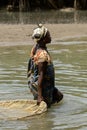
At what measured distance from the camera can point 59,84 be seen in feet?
32.4

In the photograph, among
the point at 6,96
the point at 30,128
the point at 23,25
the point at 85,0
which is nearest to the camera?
the point at 30,128

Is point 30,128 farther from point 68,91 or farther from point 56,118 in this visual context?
point 68,91

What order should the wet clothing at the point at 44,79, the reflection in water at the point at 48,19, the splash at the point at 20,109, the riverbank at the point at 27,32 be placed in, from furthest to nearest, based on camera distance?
1. the reflection in water at the point at 48,19
2. the riverbank at the point at 27,32
3. the wet clothing at the point at 44,79
4. the splash at the point at 20,109

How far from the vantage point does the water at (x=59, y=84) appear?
23.5 feet

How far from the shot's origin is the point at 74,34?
18.0 meters

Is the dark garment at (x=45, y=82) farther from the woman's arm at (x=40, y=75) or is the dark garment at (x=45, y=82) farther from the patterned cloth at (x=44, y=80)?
the woman's arm at (x=40, y=75)

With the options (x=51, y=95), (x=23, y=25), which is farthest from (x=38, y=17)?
(x=51, y=95)

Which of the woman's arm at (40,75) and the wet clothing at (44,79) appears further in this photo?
the wet clothing at (44,79)

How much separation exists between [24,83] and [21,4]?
1975cm

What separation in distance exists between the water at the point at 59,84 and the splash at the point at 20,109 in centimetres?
11

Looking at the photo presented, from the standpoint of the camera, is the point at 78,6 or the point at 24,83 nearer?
the point at 24,83

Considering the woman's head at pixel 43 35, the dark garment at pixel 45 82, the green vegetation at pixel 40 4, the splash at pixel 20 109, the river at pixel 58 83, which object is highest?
the woman's head at pixel 43 35

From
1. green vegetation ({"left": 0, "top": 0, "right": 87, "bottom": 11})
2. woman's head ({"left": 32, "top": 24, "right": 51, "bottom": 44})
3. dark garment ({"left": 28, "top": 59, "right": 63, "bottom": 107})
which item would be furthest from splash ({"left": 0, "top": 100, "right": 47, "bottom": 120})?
green vegetation ({"left": 0, "top": 0, "right": 87, "bottom": 11})

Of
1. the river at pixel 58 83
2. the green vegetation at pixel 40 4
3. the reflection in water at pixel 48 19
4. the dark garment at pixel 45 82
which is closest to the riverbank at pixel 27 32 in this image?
the river at pixel 58 83
